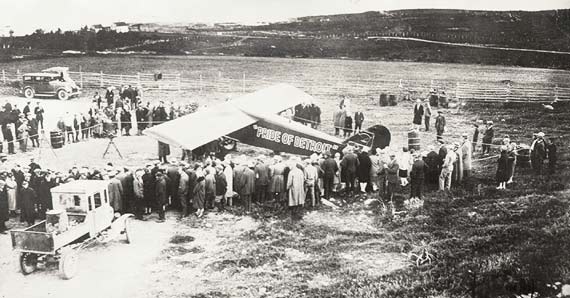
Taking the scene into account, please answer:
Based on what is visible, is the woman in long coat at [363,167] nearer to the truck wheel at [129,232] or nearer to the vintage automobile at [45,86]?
the truck wheel at [129,232]

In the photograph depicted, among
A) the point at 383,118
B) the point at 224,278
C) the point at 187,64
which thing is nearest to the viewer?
the point at 224,278

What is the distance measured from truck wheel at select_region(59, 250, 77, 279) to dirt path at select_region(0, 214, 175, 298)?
11 centimetres

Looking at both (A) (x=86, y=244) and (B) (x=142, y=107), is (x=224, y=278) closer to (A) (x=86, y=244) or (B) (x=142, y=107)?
(A) (x=86, y=244)

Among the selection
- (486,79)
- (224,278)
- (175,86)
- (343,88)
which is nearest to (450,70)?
(486,79)

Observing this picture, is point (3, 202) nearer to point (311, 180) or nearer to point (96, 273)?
point (96, 273)

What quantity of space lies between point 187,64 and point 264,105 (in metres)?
20.2

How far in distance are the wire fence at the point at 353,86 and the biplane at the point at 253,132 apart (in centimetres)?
1074

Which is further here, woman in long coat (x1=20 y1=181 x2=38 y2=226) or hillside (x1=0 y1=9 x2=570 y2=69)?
hillside (x1=0 y1=9 x2=570 y2=69)

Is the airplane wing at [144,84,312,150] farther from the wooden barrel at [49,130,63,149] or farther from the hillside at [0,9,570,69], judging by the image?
the hillside at [0,9,570,69]

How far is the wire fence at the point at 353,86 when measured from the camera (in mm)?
23530

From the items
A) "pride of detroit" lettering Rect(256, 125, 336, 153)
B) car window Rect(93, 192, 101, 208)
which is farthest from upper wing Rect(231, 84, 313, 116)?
car window Rect(93, 192, 101, 208)

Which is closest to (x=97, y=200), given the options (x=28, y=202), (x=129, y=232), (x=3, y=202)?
(x=129, y=232)

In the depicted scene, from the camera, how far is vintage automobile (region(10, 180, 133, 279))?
8.86 m

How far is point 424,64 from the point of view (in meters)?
33.1
